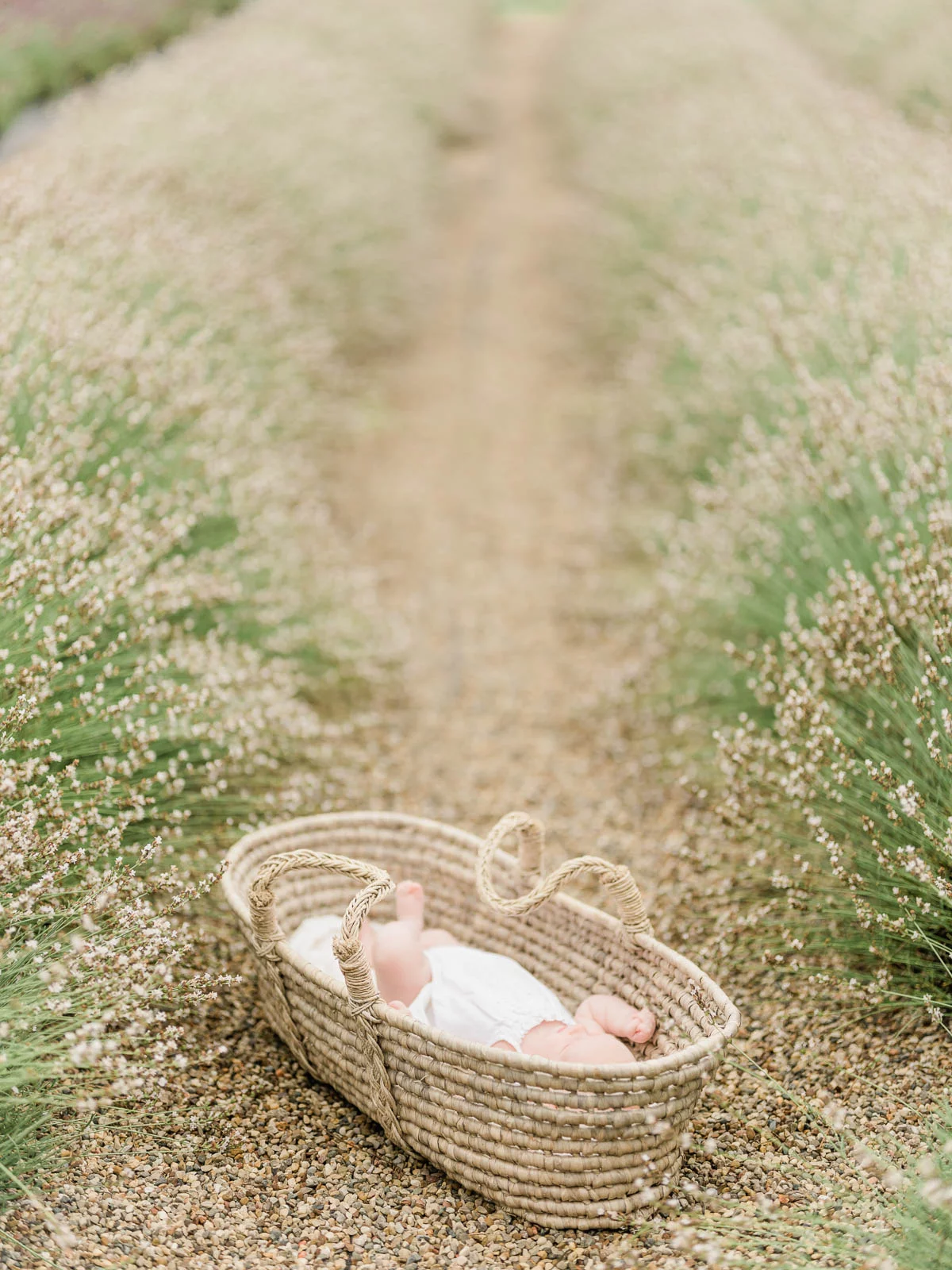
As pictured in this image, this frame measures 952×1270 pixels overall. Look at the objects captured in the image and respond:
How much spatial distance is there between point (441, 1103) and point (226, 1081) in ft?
1.76

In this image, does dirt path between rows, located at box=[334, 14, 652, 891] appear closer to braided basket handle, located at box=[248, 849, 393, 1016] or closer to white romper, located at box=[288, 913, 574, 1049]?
white romper, located at box=[288, 913, 574, 1049]

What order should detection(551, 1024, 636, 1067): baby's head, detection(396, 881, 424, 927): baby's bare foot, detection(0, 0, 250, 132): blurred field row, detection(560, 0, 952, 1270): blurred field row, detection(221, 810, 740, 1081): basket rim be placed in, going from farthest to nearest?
1. detection(0, 0, 250, 132): blurred field row
2. detection(396, 881, 424, 927): baby's bare foot
3. detection(560, 0, 952, 1270): blurred field row
4. detection(551, 1024, 636, 1067): baby's head
5. detection(221, 810, 740, 1081): basket rim

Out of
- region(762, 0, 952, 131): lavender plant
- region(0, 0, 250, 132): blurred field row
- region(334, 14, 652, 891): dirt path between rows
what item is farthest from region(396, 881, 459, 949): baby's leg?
region(0, 0, 250, 132): blurred field row

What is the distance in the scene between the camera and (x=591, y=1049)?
2.16 metres

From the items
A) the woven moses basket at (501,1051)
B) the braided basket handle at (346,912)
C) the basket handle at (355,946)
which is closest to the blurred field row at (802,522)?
the woven moses basket at (501,1051)

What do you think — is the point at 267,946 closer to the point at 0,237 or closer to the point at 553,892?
the point at 553,892

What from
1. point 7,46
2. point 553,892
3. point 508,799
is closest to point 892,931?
point 553,892

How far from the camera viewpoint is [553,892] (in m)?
2.33

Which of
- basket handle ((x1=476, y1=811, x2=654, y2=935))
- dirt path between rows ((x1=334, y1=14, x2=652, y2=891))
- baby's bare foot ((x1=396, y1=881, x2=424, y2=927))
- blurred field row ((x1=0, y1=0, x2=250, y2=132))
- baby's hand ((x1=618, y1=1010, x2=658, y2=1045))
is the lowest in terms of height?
dirt path between rows ((x1=334, y1=14, x2=652, y2=891))

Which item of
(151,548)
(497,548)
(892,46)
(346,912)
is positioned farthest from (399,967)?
(892,46)

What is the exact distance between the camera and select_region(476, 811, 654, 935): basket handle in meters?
2.24

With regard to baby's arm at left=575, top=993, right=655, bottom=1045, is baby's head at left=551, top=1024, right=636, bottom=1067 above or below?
above

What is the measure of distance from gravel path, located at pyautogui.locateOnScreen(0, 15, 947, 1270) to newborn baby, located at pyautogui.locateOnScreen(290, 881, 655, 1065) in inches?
9.7

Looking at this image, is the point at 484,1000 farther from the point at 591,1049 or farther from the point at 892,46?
the point at 892,46
